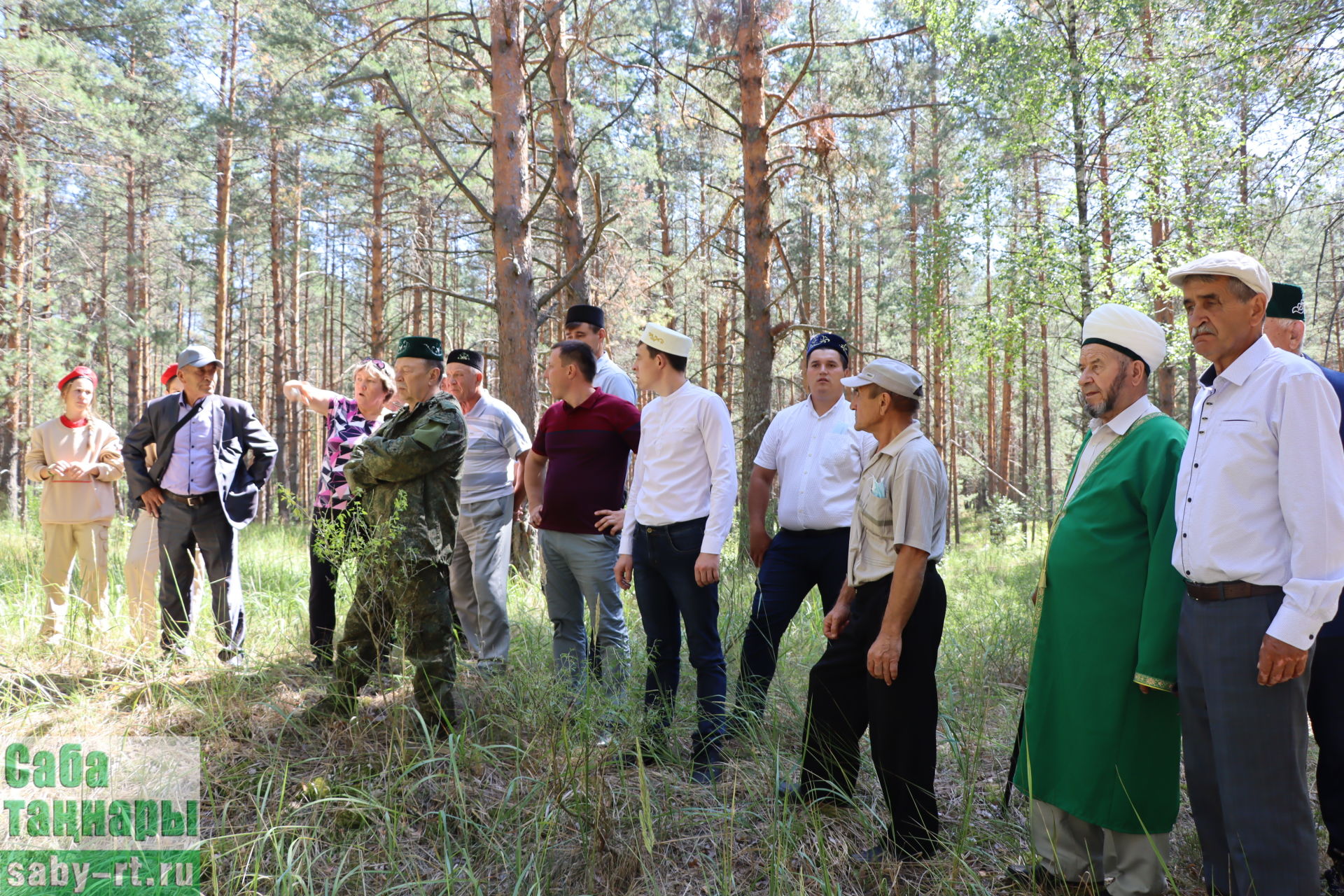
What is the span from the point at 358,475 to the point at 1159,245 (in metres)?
10.7

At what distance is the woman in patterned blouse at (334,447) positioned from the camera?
4.85m

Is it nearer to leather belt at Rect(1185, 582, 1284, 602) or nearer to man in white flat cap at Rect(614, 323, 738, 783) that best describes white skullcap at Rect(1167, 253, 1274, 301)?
leather belt at Rect(1185, 582, 1284, 602)

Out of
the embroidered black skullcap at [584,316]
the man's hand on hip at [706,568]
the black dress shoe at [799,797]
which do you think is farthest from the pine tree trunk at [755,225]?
the black dress shoe at [799,797]

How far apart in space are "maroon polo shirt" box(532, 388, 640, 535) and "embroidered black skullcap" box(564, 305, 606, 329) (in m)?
1.03

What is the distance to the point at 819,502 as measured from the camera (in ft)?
13.1

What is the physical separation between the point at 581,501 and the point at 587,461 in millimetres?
224

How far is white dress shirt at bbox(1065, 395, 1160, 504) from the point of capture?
274 centimetres

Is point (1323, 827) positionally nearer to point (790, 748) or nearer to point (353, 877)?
point (790, 748)

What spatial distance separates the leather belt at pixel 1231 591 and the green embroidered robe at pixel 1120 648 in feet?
0.39

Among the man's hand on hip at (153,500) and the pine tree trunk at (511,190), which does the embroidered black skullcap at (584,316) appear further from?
the man's hand on hip at (153,500)

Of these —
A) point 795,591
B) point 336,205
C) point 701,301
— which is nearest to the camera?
point 795,591

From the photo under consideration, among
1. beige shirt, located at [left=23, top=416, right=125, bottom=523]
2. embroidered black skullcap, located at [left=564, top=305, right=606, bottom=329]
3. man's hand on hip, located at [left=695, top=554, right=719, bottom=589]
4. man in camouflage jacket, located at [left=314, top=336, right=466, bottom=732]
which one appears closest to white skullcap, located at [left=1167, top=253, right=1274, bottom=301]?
man's hand on hip, located at [left=695, top=554, right=719, bottom=589]

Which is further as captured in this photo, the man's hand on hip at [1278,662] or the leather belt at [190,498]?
the leather belt at [190,498]

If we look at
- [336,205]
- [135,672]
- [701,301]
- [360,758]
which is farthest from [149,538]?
[336,205]
